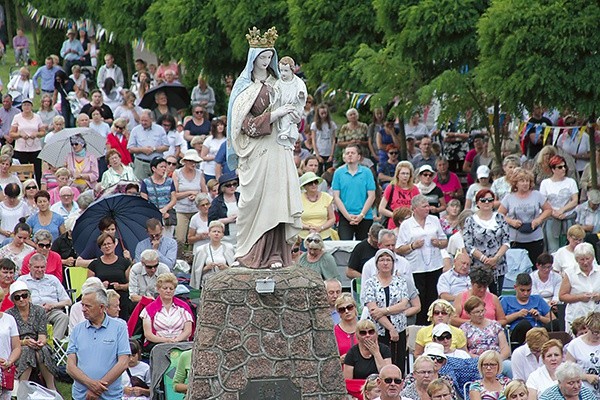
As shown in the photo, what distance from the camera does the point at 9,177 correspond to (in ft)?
88.7

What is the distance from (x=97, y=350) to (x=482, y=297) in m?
4.31

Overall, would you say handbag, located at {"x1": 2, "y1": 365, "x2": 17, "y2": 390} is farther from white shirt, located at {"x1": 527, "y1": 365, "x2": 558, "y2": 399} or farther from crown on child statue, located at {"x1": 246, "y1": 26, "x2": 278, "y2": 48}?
white shirt, located at {"x1": 527, "y1": 365, "x2": 558, "y2": 399}

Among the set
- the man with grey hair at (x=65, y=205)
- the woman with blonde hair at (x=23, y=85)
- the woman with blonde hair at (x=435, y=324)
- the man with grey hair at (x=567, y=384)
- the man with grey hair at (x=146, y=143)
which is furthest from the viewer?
the woman with blonde hair at (x=23, y=85)

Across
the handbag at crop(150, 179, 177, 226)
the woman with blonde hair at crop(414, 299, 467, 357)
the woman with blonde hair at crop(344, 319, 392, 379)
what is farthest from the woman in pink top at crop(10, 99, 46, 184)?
the woman with blonde hair at crop(344, 319, 392, 379)

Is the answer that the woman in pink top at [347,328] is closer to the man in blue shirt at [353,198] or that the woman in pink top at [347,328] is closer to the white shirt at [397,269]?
the white shirt at [397,269]

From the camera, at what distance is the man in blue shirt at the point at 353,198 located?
25281 millimetres

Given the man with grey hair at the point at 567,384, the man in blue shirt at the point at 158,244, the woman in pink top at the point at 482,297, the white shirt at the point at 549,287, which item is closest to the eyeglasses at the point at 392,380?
the man with grey hair at the point at 567,384

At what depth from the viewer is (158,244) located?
23.2m

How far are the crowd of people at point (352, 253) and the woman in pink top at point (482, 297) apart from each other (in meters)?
0.02

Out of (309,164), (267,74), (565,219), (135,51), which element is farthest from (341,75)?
(135,51)

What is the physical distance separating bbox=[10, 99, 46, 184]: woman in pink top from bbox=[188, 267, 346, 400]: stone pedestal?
46.4ft

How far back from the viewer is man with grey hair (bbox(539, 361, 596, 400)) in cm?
1819

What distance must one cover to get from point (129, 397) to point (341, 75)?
12343 mm

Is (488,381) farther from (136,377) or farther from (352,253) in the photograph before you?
(352,253)
